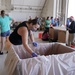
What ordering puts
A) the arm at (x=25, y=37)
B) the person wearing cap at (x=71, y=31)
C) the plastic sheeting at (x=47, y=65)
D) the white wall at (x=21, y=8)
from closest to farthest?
1. the plastic sheeting at (x=47, y=65)
2. the arm at (x=25, y=37)
3. the person wearing cap at (x=71, y=31)
4. the white wall at (x=21, y=8)

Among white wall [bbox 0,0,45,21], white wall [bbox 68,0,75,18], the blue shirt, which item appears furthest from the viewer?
white wall [bbox 0,0,45,21]

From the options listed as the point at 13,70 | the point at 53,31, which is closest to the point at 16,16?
the point at 53,31

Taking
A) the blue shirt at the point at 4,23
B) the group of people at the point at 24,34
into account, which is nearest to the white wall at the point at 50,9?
the blue shirt at the point at 4,23

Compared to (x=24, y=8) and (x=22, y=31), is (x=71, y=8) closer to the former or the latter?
(x=24, y=8)

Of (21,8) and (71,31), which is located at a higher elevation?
(21,8)

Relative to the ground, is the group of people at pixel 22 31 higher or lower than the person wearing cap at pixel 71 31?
higher

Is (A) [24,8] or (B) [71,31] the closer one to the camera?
(B) [71,31]

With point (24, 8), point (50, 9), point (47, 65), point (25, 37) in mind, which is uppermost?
point (24, 8)

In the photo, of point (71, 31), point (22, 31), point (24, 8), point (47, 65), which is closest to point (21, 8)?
point (24, 8)

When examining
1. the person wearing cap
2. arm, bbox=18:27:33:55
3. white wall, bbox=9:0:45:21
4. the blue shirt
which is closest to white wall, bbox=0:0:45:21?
white wall, bbox=9:0:45:21

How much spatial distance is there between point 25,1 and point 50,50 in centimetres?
728

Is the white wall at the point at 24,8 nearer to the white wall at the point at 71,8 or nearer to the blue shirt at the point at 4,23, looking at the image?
the white wall at the point at 71,8

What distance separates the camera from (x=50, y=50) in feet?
9.59

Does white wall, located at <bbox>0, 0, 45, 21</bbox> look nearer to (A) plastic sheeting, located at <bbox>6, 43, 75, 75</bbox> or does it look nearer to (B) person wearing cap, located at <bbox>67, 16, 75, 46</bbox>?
(B) person wearing cap, located at <bbox>67, 16, 75, 46</bbox>
